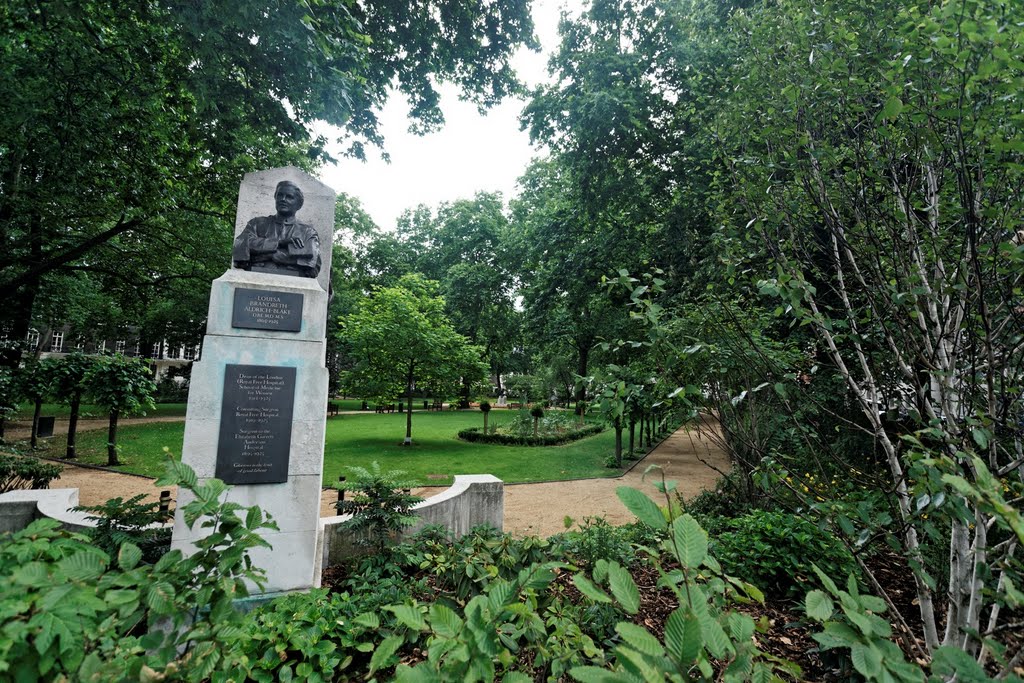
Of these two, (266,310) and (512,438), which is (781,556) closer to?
(266,310)

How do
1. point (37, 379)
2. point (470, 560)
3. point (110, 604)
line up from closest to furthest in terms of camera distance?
1. point (110, 604)
2. point (470, 560)
3. point (37, 379)

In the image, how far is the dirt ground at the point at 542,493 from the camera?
7.77 m

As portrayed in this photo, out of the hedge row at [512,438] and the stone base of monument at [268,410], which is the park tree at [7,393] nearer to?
the stone base of monument at [268,410]

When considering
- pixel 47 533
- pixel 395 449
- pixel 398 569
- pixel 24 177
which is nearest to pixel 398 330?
pixel 395 449

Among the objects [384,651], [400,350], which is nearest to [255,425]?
[384,651]

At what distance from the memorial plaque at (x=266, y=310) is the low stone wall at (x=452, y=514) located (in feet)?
7.24

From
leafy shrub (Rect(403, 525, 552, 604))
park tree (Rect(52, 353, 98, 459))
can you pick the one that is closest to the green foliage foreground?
leafy shrub (Rect(403, 525, 552, 604))

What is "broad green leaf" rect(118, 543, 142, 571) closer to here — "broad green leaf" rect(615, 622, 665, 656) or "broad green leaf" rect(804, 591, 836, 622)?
"broad green leaf" rect(615, 622, 665, 656)

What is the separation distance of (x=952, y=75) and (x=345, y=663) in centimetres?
514

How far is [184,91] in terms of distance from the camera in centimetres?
775

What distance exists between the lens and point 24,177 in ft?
36.9

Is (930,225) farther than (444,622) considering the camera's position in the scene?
Yes

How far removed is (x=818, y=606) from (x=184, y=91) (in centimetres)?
1048

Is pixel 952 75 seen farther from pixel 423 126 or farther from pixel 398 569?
pixel 423 126
